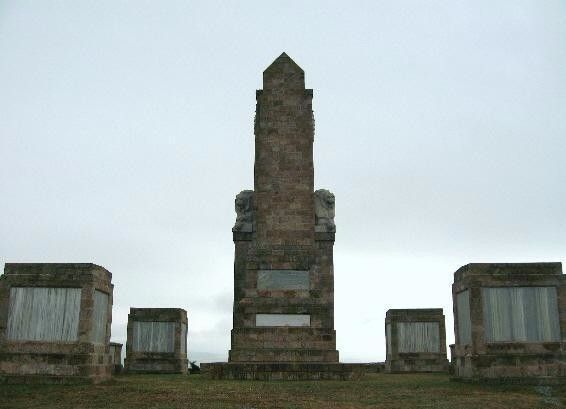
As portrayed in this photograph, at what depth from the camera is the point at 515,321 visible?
1469 centimetres

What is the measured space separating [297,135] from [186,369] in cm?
1107

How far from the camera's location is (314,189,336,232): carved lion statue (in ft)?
75.2

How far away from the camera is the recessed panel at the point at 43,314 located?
49.2ft

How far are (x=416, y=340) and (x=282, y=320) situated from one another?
8.47 m

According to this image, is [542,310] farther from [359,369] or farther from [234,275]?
[234,275]

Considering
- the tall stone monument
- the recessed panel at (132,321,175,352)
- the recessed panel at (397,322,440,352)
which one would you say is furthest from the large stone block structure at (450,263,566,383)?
the recessed panel at (132,321,175,352)

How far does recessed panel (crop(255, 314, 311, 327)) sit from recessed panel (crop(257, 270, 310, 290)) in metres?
1.09

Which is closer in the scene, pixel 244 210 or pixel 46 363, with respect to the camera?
pixel 46 363

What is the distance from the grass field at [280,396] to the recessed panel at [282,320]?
227 inches

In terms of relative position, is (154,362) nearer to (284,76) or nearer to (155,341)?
(155,341)

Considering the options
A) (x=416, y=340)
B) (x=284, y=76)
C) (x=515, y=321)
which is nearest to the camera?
(x=515, y=321)

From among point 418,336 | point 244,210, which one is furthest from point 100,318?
point 418,336

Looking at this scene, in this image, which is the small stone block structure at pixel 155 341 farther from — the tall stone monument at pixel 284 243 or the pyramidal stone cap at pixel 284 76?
the pyramidal stone cap at pixel 284 76

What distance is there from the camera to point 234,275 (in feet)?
75.4
